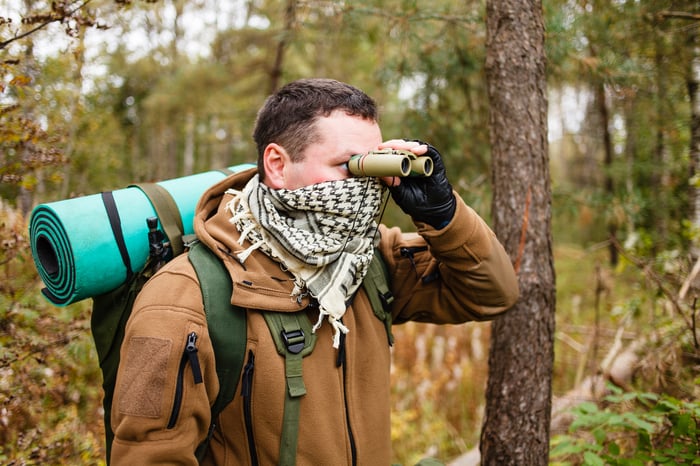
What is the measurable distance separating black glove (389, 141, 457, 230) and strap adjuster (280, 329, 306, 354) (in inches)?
23.9

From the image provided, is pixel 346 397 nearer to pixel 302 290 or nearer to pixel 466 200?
pixel 302 290

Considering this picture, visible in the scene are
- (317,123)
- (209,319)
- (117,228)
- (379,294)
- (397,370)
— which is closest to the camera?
(209,319)

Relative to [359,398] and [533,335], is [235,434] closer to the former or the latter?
[359,398]

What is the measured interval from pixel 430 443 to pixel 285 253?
3626 mm

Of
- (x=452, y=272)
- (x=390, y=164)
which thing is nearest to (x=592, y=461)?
(x=452, y=272)

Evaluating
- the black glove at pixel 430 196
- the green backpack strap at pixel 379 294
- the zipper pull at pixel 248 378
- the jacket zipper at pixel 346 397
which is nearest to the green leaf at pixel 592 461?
the green backpack strap at pixel 379 294

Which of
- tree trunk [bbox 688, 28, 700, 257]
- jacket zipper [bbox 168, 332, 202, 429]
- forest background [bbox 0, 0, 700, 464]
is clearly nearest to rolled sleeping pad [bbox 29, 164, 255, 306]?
jacket zipper [bbox 168, 332, 202, 429]

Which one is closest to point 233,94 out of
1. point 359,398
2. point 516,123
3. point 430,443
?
point 430,443

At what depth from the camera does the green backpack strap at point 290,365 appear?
62.1 inches

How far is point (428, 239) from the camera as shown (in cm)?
186

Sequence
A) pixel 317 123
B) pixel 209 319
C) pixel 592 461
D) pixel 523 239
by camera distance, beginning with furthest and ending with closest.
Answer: pixel 523 239 → pixel 592 461 → pixel 317 123 → pixel 209 319

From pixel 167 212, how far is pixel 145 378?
0.68 meters

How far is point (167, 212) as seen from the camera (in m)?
1.86

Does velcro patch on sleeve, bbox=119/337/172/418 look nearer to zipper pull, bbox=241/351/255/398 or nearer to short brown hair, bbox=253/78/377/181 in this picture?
zipper pull, bbox=241/351/255/398
